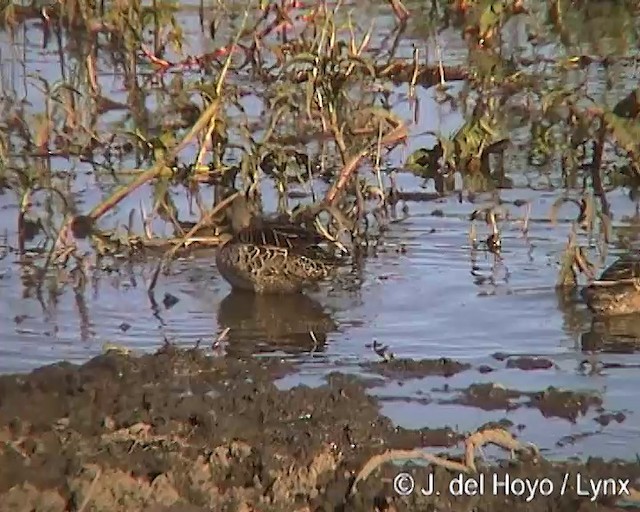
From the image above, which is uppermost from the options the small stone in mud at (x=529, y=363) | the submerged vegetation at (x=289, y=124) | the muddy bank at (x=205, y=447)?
the submerged vegetation at (x=289, y=124)

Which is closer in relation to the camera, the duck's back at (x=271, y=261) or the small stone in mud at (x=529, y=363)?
the small stone in mud at (x=529, y=363)

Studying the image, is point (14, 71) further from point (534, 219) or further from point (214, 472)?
point (214, 472)

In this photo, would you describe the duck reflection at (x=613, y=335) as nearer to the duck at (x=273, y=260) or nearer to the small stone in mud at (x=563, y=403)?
the small stone in mud at (x=563, y=403)

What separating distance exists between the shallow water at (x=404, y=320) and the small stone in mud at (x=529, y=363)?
5 centimetres

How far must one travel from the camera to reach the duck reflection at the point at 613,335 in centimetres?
723

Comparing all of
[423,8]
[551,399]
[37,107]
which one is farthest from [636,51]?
[551,399]

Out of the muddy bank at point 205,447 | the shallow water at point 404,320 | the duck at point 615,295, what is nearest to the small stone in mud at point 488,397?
the shallow water at point 404,320

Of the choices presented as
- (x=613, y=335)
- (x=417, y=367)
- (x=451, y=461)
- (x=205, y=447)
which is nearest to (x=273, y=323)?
(x=417, y=367)

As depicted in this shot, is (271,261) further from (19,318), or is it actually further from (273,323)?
(19,318)

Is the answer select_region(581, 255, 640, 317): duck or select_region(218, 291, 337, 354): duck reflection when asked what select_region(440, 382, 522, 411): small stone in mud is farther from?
select_region(581, 255, 640, 317): duck

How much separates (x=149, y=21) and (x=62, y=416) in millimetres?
7799

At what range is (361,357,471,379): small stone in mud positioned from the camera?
6.71 meters

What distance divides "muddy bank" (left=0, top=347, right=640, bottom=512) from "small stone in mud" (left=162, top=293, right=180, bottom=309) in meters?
1.49

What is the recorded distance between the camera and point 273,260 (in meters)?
8.17
